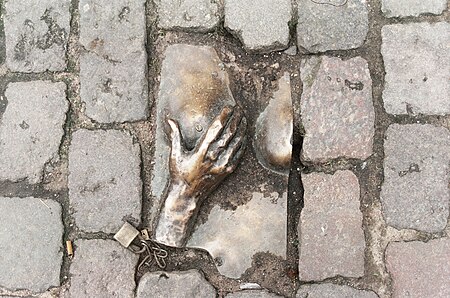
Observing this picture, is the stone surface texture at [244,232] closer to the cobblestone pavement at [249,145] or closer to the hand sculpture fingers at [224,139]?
the cobblestone pavement at [249,145]

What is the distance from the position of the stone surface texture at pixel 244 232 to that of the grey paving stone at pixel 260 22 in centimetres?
76

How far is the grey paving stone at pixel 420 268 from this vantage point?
8.59 feet

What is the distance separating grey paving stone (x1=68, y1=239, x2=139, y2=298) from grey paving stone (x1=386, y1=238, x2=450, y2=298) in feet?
4.20

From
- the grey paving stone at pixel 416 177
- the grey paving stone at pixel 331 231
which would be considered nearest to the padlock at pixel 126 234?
the grey paving stone at pixel 331 231

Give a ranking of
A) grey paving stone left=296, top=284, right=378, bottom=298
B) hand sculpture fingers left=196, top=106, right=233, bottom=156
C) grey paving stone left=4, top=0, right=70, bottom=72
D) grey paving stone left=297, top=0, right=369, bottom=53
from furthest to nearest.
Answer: grey paving stone left=4, top=0, right=70, bottom=72 → grey paving stone left=297, top=0, right=369, bottom=53 → grey paving stone left=296, top=284, right=378, bottom=298 → hand sculpture fingers left=196, top=106, right=233, bottom=156

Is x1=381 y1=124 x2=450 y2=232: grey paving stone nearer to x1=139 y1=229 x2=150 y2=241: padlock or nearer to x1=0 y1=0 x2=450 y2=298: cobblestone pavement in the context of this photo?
x1=0 y1=0 x2=450 y2=298: cobblestone pavement

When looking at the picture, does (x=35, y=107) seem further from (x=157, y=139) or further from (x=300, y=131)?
(x=300, y=131)

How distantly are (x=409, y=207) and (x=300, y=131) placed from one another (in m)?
0.65

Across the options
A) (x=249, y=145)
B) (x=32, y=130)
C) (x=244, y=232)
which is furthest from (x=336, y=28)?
(x=32, y=130)

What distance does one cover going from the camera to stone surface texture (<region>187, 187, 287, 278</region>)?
264 cm

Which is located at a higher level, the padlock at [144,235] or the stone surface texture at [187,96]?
the stone surface texture at [187,96]

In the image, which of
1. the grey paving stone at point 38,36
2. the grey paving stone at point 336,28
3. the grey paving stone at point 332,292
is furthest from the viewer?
the grey paving stone at point 38,36

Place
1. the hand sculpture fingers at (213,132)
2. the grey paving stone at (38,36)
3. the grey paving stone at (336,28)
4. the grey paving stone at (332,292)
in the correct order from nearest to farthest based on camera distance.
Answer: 1. the hand sculpture fingers at (213,132)
2. the grey paving stone at (332,292)
3. the grey paving stone at (336,28)
4. the grey paving stone at (38,36)

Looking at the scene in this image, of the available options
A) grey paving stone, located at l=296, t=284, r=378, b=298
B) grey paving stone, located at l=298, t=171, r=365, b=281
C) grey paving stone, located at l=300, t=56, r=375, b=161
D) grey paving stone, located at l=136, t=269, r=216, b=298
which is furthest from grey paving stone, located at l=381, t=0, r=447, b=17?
grey paving stone, located at l=136, t=269, r=216, b=298
